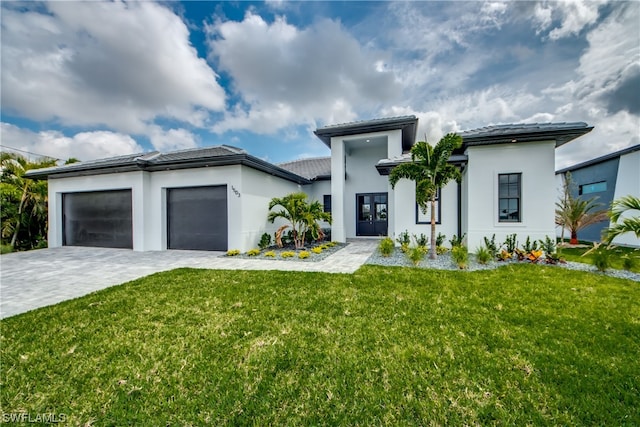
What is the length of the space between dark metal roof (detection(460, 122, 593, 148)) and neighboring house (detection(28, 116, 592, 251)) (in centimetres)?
3

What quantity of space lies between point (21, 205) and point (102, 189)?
485 centimetres

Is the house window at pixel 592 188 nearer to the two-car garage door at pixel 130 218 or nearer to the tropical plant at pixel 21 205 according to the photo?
the two-car garage door at pixel 130 218

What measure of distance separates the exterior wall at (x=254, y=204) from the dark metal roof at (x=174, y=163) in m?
0.42

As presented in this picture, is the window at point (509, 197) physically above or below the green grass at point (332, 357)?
above

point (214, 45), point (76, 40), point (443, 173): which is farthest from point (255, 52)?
point (443, 173)

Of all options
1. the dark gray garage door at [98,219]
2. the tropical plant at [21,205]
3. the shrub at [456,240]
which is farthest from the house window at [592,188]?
the tropical plant at [21,205]

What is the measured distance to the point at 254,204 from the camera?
10.2 metres

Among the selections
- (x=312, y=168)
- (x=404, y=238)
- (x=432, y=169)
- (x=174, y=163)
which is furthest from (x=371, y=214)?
(x=174, y=163)

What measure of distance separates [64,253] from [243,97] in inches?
420

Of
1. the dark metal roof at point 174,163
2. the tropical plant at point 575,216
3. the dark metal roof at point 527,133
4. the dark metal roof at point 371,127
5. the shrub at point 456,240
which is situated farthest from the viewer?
the tropical plant at point 575,216

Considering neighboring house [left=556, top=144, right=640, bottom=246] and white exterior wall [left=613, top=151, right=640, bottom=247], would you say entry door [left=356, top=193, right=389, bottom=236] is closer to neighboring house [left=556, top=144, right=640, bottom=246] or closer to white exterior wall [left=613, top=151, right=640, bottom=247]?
neighboring house [left=556, top=144, right=640, bottom=246]

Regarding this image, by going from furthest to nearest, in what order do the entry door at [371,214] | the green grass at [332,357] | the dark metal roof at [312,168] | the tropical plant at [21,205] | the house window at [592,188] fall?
the dark metal roof at [312,168] < the entry door at [371,214] < the house window at [592,188] < the tropical plant at [21,205] < the green grass at [332,357]

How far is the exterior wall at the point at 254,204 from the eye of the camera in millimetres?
9531

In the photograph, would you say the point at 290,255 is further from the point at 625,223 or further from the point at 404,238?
the point at 625,223
